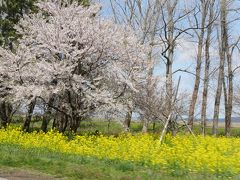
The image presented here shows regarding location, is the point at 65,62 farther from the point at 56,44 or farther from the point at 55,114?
the point at 55,114

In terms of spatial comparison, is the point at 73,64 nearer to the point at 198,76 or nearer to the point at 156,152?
the point at 156,152

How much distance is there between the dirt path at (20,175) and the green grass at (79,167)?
335 mm

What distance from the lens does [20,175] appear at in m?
11.2

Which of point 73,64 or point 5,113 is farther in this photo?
point 5,113

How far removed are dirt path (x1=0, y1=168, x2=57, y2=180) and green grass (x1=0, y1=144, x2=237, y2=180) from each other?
335 millimetres

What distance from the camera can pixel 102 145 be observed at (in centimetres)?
1733

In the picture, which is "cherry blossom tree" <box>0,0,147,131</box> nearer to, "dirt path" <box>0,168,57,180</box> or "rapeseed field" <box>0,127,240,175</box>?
"rapeseed field" <box>0,127,240,175</box>

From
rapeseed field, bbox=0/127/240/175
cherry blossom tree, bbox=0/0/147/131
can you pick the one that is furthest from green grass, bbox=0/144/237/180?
cherry blossom tree, bbox=0/0/147/131

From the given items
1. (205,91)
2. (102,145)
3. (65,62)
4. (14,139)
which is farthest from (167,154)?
(205,91)

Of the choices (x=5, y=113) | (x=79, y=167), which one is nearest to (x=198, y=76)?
(x=5, y=113)

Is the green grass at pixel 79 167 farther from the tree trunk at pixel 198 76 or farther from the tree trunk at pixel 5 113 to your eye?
the tree trunk at pixel 198 76

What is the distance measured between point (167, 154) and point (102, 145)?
354 centimetres

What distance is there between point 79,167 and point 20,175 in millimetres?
1720

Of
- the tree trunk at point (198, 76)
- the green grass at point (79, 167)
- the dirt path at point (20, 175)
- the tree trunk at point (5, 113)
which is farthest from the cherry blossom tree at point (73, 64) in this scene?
the tree trunk at point (198, 76)
